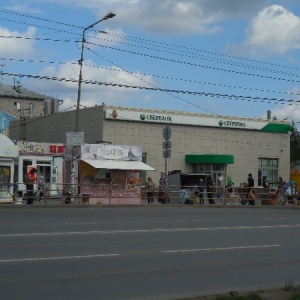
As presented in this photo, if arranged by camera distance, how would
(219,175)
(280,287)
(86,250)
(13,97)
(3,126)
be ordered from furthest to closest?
(13,97), (219,175), (3,126), (86,250), (280,287)

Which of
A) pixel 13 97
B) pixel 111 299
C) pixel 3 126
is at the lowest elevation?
pixel 111 299

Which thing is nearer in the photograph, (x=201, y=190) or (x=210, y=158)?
(x=201, y=190)

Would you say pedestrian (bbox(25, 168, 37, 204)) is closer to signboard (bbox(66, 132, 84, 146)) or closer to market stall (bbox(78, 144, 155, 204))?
signboard (bbox(66, 132, 84, 146))

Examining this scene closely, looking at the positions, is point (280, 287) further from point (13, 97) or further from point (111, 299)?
point (13, 97)

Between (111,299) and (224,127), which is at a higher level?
(224,127)

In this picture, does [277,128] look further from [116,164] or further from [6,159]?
[6,159]

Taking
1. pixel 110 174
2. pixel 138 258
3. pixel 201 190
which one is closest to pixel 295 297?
pixel 138 258

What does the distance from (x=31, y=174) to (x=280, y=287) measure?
21.2m

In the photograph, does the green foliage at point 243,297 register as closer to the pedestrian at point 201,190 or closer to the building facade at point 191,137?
the pedestrian at point 201,190

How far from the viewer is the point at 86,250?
12938 millimetres

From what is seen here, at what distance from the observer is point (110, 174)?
3375cm

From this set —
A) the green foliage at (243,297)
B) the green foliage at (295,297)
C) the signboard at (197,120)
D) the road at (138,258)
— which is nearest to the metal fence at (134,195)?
the road at (138,258)

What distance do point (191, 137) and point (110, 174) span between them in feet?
61.0

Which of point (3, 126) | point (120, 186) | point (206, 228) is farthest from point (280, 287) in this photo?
point (3, 126)
